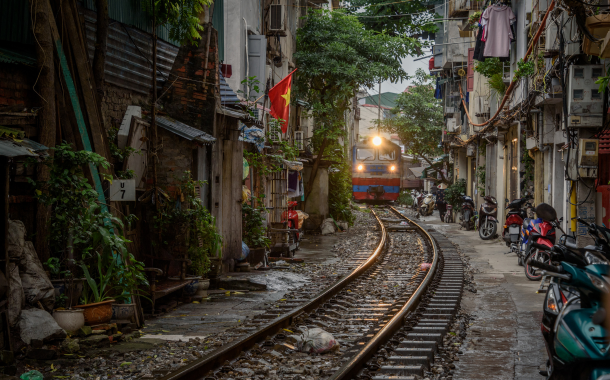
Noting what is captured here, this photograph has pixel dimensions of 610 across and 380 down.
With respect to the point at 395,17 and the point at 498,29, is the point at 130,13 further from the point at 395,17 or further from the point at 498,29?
the point at 395,17

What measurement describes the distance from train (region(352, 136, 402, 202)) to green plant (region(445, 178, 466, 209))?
23.8 ft

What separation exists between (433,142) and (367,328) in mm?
37070

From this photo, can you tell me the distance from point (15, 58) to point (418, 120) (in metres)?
38.2

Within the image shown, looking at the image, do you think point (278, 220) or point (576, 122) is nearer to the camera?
point (576, 122)

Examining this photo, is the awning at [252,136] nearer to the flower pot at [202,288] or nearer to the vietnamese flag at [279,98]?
the vietnamese flag at [279,98]

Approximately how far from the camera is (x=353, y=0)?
34719mm

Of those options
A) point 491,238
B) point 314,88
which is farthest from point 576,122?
point 314,88

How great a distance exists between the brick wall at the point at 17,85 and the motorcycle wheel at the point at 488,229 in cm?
1565

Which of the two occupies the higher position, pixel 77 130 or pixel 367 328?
pixel 77 130

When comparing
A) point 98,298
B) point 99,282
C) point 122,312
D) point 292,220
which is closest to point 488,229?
point 292,220

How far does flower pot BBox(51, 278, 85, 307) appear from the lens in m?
7.32

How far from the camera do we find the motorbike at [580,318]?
4.26m

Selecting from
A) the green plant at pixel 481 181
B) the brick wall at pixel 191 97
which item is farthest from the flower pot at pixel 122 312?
the green plant at pixel 481 181

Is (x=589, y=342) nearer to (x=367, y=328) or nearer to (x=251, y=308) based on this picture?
(x=367, y=328)
